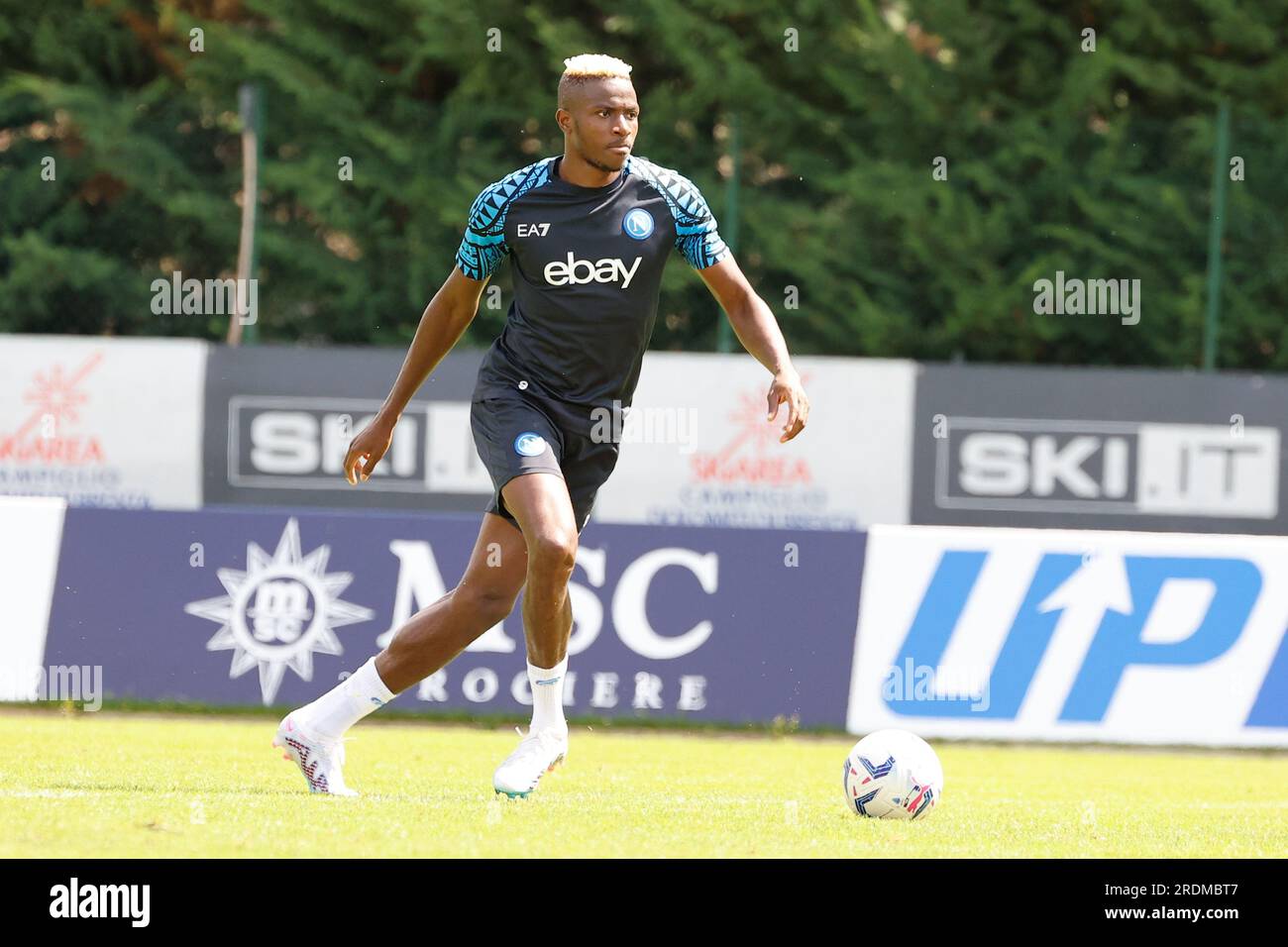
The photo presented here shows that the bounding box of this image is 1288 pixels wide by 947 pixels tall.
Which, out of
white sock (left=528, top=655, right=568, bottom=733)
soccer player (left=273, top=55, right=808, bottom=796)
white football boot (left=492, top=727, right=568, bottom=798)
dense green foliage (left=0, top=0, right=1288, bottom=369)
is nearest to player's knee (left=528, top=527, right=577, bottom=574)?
soccer player (left=273, top=55, right=808, bottom=796)

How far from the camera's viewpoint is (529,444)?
6391mm

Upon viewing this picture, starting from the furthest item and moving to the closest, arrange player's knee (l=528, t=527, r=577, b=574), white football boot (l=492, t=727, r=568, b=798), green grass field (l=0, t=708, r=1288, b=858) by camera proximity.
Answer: white football boot (l=492, t=727, r=568, b=798) → player's knee (l=528, t=527, r=577, b=574) → green grass field (l=0, t=708, r=1288, b=858)

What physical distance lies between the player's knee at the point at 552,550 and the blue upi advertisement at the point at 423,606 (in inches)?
165

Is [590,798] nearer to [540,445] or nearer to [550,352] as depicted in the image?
[540,445]

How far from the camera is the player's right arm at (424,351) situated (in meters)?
6.64

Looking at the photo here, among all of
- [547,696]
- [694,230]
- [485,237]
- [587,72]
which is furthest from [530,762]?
[587,72]

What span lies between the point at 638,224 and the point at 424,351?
889 millimetres

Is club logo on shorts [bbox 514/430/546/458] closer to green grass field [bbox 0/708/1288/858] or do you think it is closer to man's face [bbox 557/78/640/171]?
man's face [bbox 557/78/640/171]

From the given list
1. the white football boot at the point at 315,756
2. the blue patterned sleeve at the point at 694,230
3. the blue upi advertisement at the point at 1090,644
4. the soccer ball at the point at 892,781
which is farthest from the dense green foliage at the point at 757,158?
the white football boot at the point at 315,756

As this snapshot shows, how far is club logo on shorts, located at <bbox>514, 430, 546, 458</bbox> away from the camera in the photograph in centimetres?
637

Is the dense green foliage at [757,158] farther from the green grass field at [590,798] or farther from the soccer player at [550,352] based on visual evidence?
the soccer player at [550,352]

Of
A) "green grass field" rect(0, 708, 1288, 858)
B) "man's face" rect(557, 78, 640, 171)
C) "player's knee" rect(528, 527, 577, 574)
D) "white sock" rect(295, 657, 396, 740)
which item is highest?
"man's face" rect(557, 78, 640, 171)

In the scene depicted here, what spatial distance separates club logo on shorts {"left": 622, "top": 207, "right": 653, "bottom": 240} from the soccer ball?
192cm

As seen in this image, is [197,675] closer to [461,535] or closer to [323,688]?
[323,688]
